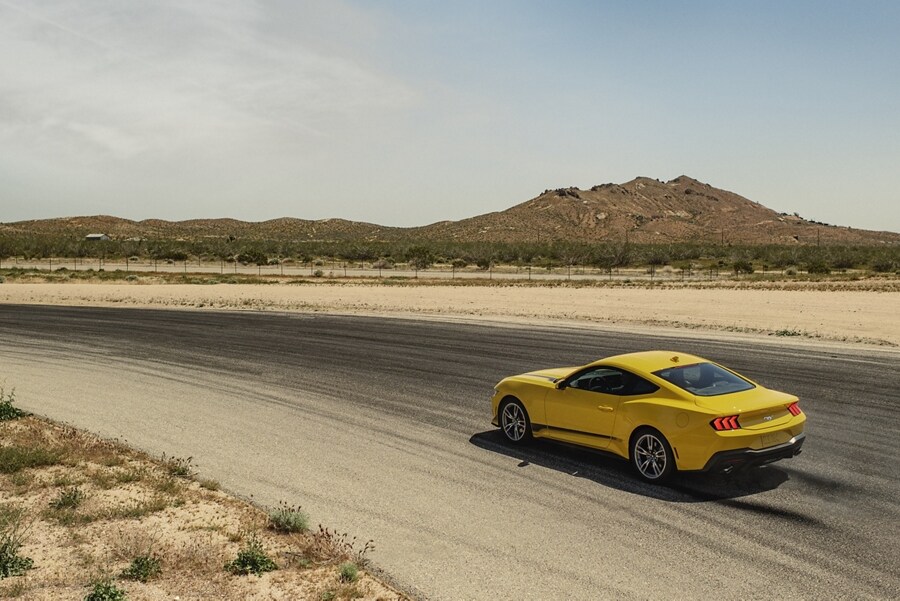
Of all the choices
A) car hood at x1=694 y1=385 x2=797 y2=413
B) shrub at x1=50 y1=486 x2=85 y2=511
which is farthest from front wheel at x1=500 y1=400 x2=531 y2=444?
shrub at x1=50 y1=486 x2=85 y2=511

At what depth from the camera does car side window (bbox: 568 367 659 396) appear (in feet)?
30.0

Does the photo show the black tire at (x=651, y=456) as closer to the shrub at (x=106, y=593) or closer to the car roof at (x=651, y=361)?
the car roof at (x=651, y=361)

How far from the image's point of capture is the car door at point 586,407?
941 cm

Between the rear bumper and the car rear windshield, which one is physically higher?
the car rear windshield

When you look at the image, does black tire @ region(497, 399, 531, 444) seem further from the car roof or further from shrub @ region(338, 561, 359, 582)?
shrub @ region(338, 561, 359, 582)

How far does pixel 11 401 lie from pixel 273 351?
8177 millimetres

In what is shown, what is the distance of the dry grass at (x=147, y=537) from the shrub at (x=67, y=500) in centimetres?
1

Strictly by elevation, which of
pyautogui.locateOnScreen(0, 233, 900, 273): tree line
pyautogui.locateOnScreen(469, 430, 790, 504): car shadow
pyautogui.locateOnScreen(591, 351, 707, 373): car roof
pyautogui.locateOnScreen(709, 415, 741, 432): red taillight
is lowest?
pyautogui.locateOnScreen(469, 430, 790, 504): car shadow

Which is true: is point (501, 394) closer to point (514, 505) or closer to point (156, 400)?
point (514, 505)

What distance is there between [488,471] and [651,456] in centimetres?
217

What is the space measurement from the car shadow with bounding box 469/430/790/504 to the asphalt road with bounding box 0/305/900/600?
4 centimetres

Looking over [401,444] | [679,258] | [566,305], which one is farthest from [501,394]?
[679,258]

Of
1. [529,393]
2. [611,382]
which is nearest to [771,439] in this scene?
[611,382]

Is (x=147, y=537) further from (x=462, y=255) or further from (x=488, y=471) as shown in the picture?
(x=462, y=255)
